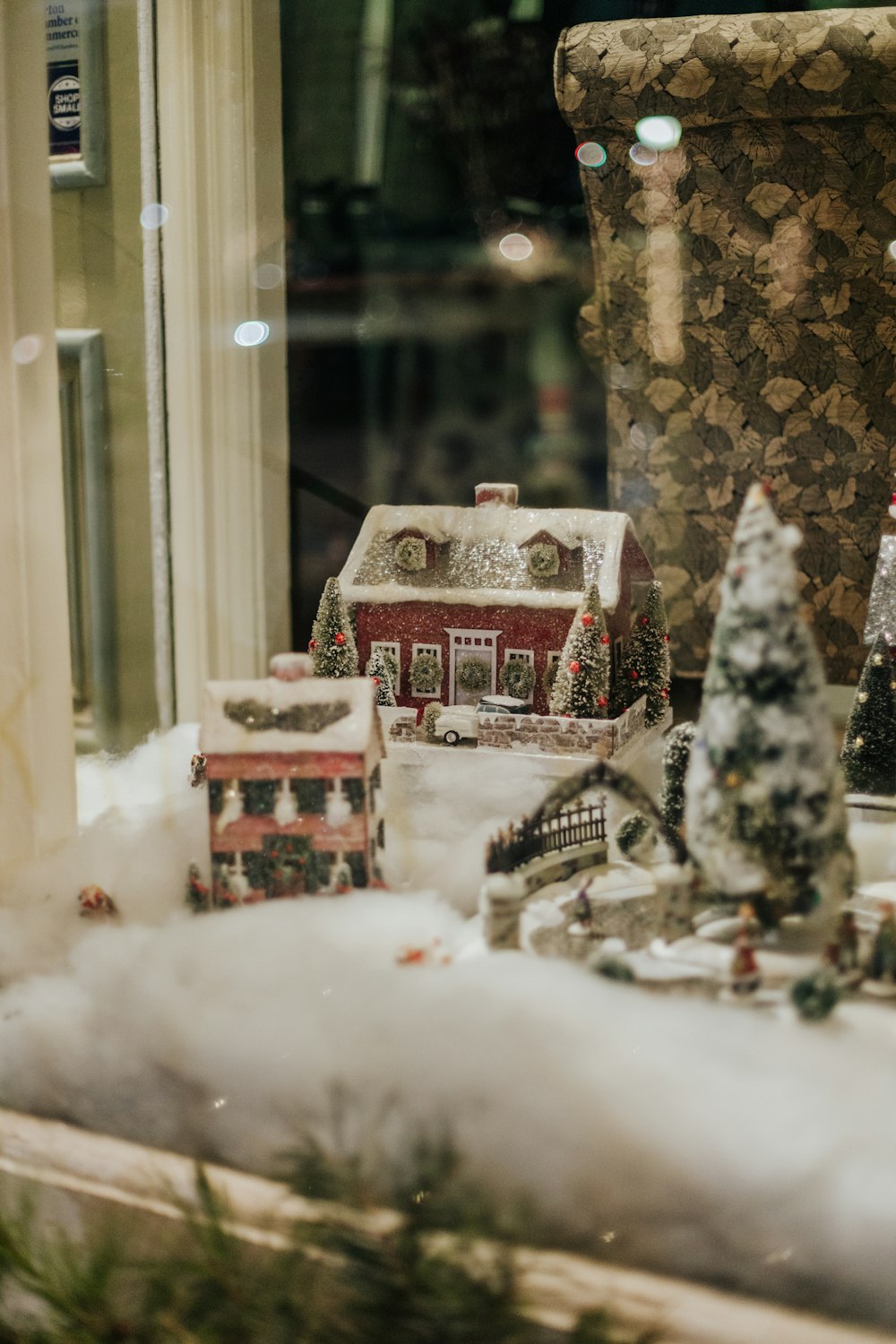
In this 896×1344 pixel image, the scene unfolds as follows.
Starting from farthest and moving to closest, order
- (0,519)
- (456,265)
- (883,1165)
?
(456,265)
(0,519)
(883,1165)

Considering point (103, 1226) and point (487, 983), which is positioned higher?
point (487, 983)

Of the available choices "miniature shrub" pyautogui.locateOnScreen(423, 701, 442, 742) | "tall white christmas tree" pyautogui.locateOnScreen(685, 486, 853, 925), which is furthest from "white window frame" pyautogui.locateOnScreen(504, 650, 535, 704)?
"tall white christmas tree" pyautogui.locateOnScreen(685, 486, 853, 925)

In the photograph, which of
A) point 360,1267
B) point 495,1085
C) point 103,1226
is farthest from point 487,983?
point 103,1226

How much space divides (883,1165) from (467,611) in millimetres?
826

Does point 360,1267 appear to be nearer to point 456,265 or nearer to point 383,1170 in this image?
point 383,1170

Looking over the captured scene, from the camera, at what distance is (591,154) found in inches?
54.6

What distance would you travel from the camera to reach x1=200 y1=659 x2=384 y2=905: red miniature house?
1.19 metres

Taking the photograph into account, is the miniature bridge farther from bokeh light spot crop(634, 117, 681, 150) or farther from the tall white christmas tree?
bokeh light spot crop(634, 117, 681, 150)

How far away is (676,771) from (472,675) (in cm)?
34

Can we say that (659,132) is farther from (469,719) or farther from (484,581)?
(469,719)

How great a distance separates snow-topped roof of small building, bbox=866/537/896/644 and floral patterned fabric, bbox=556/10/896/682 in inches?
0.6

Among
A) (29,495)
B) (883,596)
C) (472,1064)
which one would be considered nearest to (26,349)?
(29,495)

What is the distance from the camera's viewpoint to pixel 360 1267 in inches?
37.1

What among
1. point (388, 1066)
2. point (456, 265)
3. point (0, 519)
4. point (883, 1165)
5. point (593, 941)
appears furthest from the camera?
point (456, 265)
